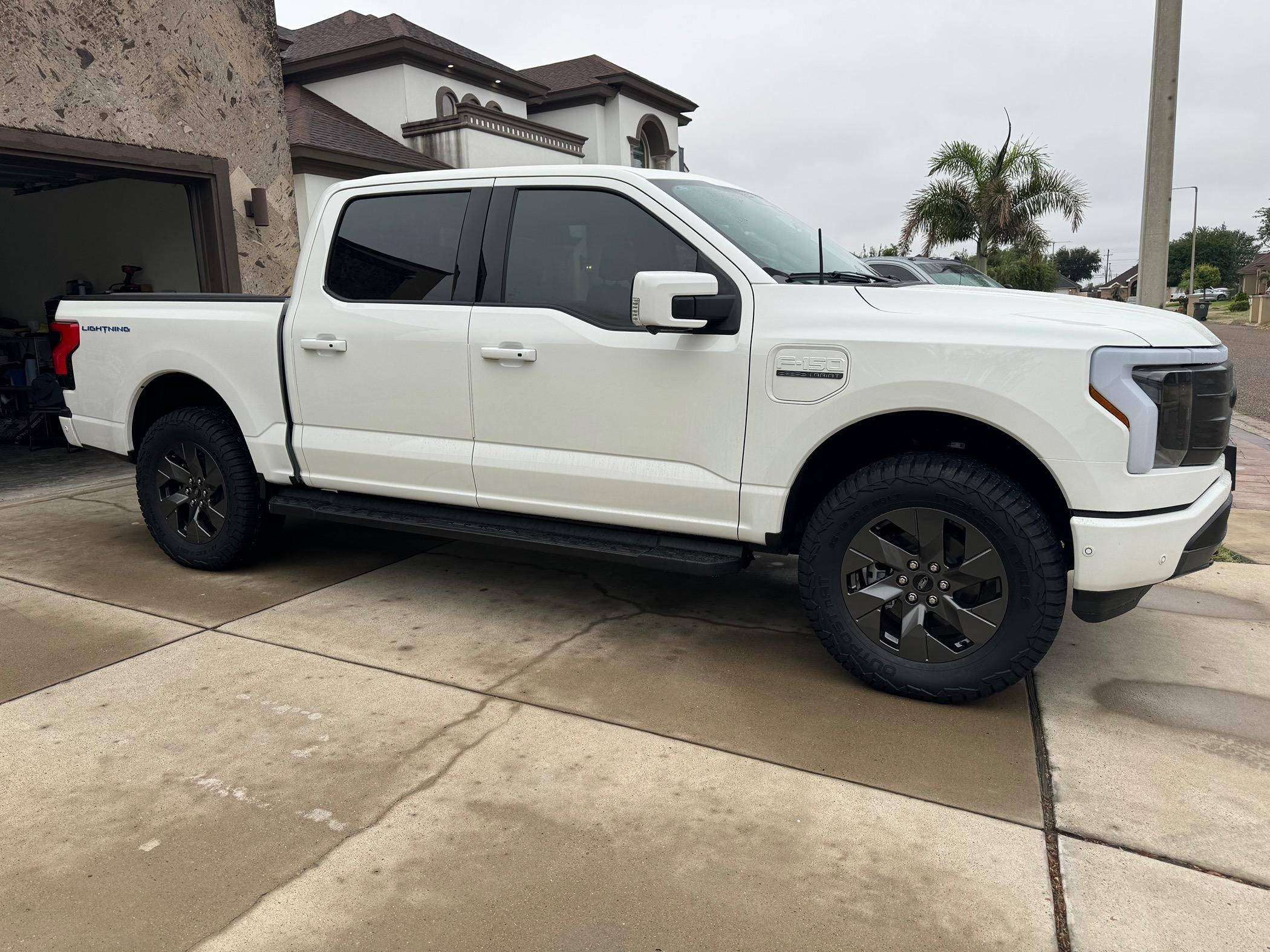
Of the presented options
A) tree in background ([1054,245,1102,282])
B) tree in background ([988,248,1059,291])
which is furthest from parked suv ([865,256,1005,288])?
tree in background ([1054,245,1102,282])

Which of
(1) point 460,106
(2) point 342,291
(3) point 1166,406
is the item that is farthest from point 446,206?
(1) point 460,106

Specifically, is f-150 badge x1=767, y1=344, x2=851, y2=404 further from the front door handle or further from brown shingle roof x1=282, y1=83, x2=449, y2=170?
brown shingle roof x1=282, y1=83, x2=449, y2=170

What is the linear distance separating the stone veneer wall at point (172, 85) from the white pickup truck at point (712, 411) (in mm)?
3538

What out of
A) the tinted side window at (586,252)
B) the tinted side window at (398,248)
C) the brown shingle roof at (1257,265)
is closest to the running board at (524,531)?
the tinted side window at (586,252)

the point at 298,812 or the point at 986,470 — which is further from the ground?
the point at 986,470

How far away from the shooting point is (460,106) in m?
19.7

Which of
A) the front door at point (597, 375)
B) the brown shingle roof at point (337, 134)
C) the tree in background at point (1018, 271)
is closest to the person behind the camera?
the front door at point (597, 375)

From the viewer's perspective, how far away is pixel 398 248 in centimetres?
469

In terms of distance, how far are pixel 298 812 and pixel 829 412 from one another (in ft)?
7.50

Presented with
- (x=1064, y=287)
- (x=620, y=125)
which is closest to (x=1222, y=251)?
(x=1064, y=287)

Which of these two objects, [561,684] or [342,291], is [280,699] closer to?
[561,684]

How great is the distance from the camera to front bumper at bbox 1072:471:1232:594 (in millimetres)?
3268

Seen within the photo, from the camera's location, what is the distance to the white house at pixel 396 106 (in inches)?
594

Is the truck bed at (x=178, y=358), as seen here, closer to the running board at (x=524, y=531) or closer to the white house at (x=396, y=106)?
the running board at (x=524, y=531)
